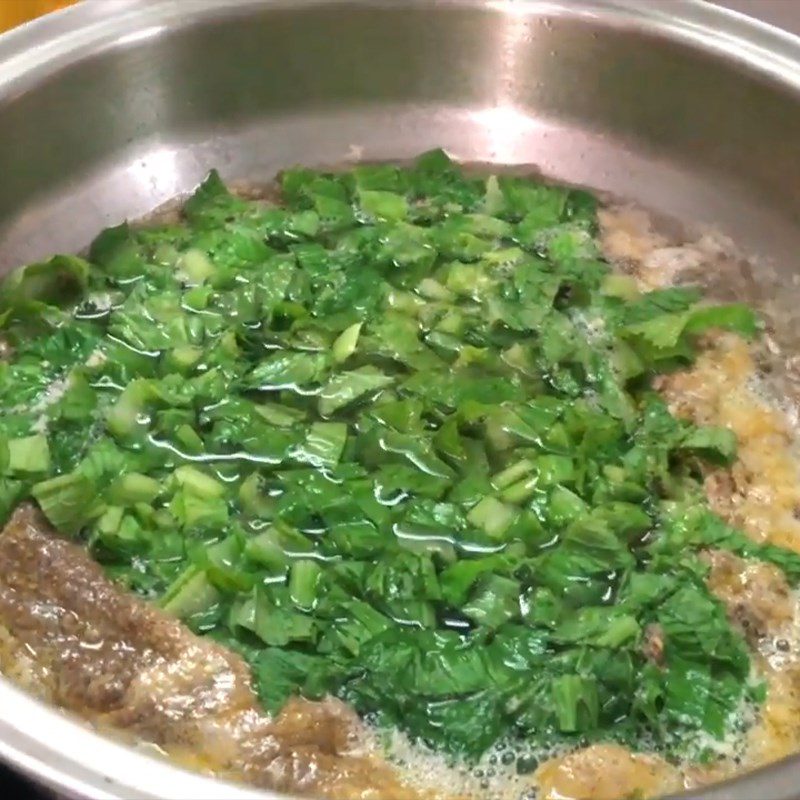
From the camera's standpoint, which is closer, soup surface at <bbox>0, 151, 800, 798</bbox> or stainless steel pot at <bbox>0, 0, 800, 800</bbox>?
soup surface at <bbox>0, 151, 800, 798</bbox>

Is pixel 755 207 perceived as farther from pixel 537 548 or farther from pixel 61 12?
pixel 61 12

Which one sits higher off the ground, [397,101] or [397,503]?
[397,101]

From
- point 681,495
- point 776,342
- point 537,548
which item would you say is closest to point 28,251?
point 537,548

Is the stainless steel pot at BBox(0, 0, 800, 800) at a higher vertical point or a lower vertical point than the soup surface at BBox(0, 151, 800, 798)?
higher

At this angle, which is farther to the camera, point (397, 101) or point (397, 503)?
point (397, 101)
